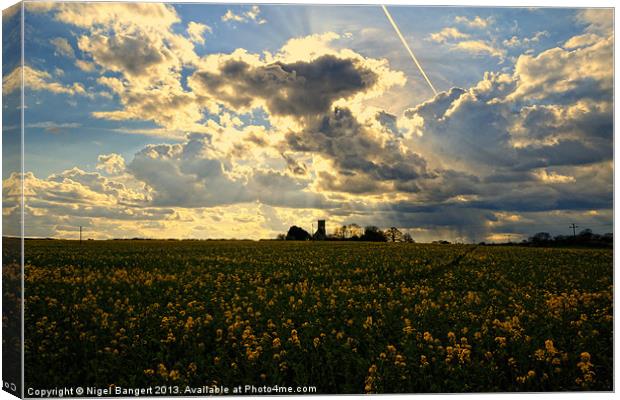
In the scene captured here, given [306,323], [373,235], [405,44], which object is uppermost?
[405,44]

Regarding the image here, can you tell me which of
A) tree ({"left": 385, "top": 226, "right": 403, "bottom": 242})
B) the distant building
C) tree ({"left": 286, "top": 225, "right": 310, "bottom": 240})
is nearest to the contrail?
tree ({"left": 385, "top": 226, "right": 403, "bottom": 242})

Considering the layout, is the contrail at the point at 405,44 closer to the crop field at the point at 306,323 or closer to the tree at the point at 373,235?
the tree at the point at 373,235

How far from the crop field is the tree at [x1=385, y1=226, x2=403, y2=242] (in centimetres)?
57

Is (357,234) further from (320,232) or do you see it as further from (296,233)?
(296,233)

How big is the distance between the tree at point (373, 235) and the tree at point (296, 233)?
88cm

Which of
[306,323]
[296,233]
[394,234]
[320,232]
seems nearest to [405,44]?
[394,234]

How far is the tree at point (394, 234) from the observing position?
35.0ft

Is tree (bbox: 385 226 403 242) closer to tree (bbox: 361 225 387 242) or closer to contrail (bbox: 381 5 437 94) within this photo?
tree (bbox: 361 225 387 242)

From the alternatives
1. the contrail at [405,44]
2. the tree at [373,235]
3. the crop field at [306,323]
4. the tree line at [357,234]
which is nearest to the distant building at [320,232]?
the tree line at [357,234]

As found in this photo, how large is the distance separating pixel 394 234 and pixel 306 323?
6.39 feet

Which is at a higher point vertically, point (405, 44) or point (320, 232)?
point (405, 44)

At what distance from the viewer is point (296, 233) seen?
10.6 m

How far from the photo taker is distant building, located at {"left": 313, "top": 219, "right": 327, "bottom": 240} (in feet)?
34.5

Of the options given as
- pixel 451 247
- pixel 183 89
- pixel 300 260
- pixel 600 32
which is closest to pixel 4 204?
pixel 183 89
